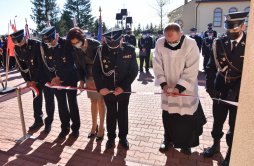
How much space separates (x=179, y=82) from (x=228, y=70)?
0.71m

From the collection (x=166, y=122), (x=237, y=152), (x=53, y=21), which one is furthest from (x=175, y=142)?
(x=53, y=21)

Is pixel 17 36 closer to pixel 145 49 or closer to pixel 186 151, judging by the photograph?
pixel 186 151

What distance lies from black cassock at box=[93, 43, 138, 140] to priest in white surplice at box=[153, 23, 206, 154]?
452mm

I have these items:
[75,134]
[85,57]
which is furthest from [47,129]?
[85,57]

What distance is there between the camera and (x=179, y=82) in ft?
9.35

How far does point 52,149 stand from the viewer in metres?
3.38

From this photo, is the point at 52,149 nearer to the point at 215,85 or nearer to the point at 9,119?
the point at 9,119

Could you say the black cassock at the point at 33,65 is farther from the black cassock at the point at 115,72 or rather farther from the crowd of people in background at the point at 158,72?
the black cassock at the point at 115,72

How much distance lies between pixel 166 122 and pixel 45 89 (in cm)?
267

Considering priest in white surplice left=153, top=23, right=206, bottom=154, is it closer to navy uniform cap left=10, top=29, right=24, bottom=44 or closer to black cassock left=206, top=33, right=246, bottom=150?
black cassock left=206, top=33, right=246, bottom=150

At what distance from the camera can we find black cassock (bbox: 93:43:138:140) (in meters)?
3.20

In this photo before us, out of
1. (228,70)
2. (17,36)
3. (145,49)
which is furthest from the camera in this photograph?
(145,49)

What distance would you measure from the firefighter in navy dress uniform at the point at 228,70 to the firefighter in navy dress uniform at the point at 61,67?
252cm

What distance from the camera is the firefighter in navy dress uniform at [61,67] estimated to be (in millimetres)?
3627
